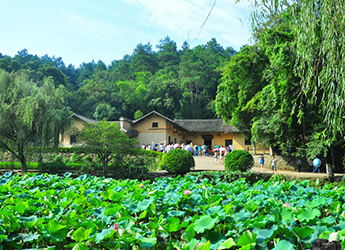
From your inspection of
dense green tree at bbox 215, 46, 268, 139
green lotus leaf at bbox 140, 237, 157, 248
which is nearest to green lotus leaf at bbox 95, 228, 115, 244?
green lotus leaf at bbox 140, 237, 157, 248

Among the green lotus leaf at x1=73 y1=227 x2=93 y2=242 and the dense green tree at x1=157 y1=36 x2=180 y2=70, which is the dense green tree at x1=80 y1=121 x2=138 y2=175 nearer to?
the green lotus leaf at x1=73 y1=227 x2=93 y2=242

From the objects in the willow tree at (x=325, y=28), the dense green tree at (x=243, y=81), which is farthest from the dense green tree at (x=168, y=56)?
the willow tree at (x=325, y=28)

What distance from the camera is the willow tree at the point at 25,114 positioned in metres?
15.2

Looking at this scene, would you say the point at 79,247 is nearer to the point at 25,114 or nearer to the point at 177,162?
the point at 177,162

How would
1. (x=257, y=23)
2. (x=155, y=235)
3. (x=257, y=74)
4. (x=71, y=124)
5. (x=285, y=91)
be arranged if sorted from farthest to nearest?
(x=257, y=74) < (x=71, y=124) < (x=285, y=91) < (x=257, y=23) < (x=155, y=235)

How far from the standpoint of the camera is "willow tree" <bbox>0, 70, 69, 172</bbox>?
15.2 meters

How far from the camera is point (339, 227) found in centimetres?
223

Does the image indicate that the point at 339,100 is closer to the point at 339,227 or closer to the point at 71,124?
the point at 339,227

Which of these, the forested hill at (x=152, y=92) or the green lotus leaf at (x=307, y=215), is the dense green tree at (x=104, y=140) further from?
the forested hill at (x=152, y=92)

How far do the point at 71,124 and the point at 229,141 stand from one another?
24003 mm

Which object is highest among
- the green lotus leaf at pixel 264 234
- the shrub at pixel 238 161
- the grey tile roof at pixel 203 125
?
the grey tile roof at pixel 203 125

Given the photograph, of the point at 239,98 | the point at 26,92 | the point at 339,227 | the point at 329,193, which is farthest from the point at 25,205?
the point at 239,98

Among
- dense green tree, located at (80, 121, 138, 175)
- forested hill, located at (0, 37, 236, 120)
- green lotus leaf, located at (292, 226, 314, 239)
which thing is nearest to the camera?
green lotus leaf, located at (292, 226, 314, 239)

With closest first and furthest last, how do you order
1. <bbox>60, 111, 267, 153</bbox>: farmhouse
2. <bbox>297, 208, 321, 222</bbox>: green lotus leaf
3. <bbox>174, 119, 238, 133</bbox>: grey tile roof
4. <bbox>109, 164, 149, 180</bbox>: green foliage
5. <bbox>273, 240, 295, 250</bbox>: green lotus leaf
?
1. <bbox>273, 240, 295, 250</bbox>: green lotus leaf
2. <bbox>297, 208, 321, 222</bbox>: green lotus leaf
3. <bbox>109, 164, 149, 180</bbox>: green foliage
4. <bbox>174, 119, 238, 133</bbox>: grey tile roof
5. <bbox>60, 111, 267, 153</bbox>: farmhouse
